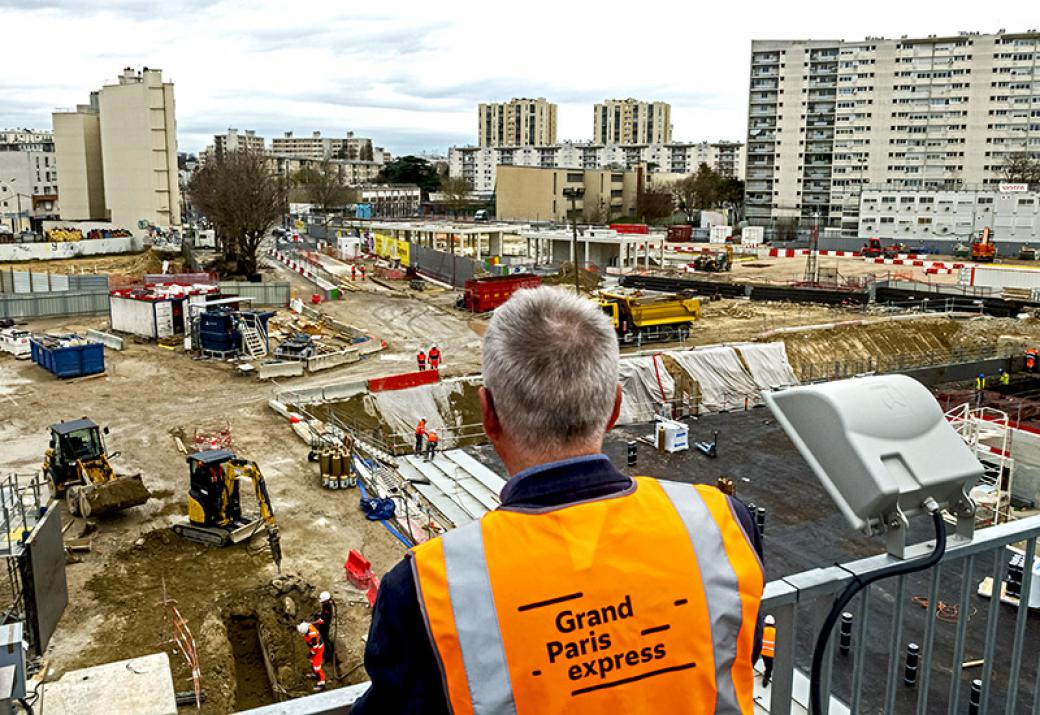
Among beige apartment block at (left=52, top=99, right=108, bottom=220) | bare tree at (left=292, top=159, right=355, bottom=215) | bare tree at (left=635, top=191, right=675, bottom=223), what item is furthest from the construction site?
bare tree at (left=292, top=159, right=355, bottom=215)

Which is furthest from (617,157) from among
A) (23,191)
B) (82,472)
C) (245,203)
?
(82,472)

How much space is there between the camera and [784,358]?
1334 inches

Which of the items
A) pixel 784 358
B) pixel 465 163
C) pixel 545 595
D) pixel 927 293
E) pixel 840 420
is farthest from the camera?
pixel 465 163

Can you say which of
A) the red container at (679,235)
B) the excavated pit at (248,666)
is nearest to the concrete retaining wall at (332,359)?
the excavated pit at (248,666)

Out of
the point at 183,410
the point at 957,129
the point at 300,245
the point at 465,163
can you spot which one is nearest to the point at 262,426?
the point at 183,410

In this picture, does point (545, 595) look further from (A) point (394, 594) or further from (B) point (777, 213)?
(B) point (777, 213)

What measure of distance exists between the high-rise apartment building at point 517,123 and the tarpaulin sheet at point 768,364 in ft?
502

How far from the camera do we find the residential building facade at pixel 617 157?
14650cm

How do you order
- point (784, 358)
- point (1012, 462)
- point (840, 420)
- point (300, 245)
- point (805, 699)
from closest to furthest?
point (840, 420) → point (805, 699) → point (1012, 462) → point (784, 358) → point (300, 245)

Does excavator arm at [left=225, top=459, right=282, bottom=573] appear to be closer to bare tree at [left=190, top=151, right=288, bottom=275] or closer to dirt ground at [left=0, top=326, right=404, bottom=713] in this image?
dirt ground at [left=0, top=326, right=404, bottom=713]

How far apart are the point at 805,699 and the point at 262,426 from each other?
16145 mm

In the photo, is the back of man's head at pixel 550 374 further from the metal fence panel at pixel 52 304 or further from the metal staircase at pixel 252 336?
the metal fence panel at pixel 52 304

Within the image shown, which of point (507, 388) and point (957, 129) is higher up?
point (957, 129)

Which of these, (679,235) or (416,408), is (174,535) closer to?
(416,408)
